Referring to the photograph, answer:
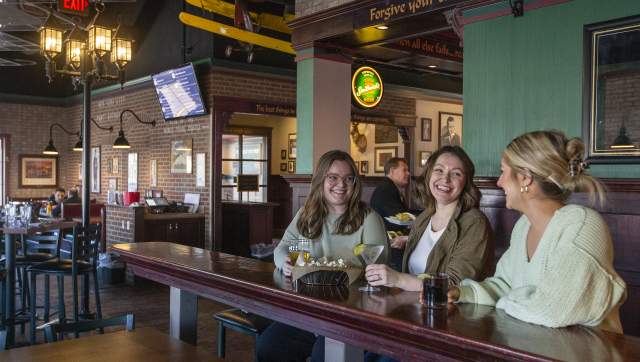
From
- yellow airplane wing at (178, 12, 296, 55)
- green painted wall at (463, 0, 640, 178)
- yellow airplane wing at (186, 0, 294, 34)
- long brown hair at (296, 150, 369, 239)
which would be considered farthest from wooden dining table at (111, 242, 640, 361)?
yellow airplane wing at (186, 0, 294, 34)

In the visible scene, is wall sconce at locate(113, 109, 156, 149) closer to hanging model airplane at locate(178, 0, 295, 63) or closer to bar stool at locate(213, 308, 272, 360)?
hanging model airplane at locate(178, 0, 295, 63)

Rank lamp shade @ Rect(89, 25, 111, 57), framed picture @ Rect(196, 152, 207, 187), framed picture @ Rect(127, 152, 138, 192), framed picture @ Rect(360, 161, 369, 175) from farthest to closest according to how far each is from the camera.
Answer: framed picture @ Rect(360, 161, 369, 175)
framed picture @ Rect(127, 152, 138, 192)
framed picture @ Rect(196, 152, 207, 187)
lamp shade @ Rect(89, 25, 111, 57)

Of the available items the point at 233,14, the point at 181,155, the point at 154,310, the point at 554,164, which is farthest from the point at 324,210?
the point at 181,155

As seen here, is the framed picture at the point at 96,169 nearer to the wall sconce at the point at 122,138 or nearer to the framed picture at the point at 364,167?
the wall sconce at the point at 122,138

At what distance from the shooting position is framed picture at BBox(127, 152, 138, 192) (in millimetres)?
11820

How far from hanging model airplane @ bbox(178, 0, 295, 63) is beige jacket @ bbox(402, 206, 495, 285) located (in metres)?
5.54

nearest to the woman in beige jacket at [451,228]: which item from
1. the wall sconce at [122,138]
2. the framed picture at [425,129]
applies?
the wall sconce at [122,138]

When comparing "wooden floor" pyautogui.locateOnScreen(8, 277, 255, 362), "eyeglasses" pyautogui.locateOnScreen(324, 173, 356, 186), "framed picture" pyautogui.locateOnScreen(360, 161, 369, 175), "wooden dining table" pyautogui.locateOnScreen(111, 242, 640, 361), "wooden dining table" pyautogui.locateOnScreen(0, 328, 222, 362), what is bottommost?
"wooden floor" pyautogui.locateOnScreen(8, 277, 255, 362)

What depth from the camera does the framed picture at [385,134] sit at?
12.7m

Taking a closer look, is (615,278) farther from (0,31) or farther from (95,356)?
(0,31)

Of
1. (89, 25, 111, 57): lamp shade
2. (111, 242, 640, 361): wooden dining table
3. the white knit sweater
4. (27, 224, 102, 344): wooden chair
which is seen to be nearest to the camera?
(111, 242, 640, 361): wooden dining table

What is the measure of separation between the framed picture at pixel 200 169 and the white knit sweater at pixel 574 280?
8.29 m

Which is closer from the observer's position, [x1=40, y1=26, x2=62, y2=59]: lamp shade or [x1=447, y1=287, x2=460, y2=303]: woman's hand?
[x1=447, y1=287, x2=460, y2=303]: woman's hand

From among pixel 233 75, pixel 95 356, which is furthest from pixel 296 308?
pixel 233 75
